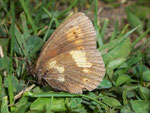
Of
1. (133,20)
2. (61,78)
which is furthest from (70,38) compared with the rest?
(133,20)

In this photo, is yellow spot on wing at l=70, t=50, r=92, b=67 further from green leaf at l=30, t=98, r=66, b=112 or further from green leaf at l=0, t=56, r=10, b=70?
green leaf at l=0, t=56, r=10, b=70

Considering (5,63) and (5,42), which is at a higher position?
(5,42)

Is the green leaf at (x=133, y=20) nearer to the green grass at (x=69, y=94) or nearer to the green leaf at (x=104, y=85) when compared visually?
the green grass at (x=69, y=94)

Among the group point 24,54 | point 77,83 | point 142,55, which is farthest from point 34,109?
point 142,55

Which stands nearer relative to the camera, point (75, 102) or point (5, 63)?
point (75, 102)

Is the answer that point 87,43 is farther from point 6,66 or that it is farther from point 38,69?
point 6,66

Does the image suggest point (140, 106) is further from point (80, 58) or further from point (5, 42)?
point (5, 42)
